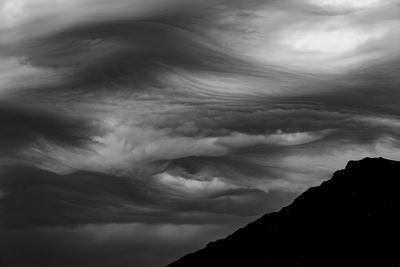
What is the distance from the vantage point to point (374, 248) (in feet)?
650

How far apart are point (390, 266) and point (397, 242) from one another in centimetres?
975

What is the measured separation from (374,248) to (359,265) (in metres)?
4.84

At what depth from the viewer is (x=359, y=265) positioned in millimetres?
198875

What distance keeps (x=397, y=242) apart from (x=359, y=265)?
9369 mm

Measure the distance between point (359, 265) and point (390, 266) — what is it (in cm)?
1105

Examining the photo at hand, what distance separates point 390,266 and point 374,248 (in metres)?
9.70

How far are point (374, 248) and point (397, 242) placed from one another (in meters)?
4.95

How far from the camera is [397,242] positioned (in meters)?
197
